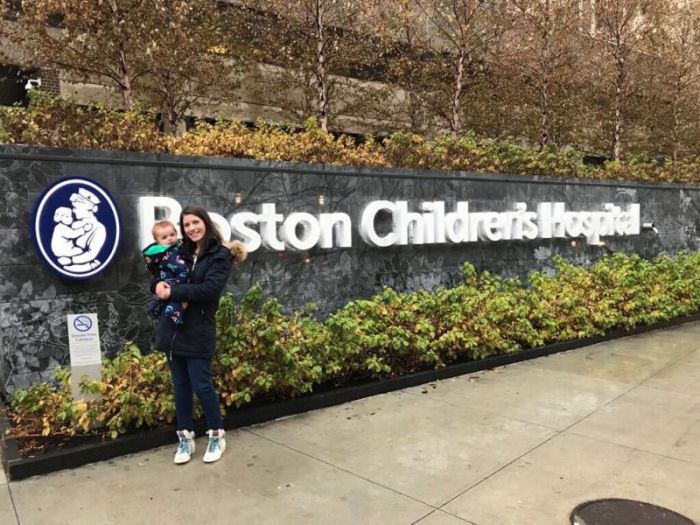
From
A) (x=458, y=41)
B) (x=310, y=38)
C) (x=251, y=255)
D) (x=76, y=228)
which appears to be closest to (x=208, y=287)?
(x=76, y=228)

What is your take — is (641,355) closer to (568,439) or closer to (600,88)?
(568,439)

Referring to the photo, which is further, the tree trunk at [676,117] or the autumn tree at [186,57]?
the tree trunk at [676,117]

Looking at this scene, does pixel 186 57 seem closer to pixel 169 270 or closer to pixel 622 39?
pixel 169 270

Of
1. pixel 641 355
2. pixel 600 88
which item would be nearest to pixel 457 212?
pixel 641 355

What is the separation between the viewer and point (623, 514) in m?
3.31

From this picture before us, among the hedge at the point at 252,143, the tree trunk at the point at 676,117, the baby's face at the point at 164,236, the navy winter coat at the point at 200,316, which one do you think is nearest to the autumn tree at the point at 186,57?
the hedge at the point at 252,143

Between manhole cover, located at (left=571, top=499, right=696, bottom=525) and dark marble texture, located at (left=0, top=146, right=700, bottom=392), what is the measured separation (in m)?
3.67

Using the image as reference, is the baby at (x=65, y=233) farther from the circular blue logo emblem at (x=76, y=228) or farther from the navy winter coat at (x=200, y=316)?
the navy winter coat at (x=200, y=316)

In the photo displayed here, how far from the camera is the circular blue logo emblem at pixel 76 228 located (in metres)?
4.65

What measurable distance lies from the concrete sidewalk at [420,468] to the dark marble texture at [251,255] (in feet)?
4.63

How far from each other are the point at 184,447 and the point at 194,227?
1.47 m

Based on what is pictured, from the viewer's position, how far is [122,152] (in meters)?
5.20

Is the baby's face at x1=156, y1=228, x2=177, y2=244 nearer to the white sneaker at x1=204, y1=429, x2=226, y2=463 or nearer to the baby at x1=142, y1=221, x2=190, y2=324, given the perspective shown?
the baby at x1=142, y1=221, x2=190, y2=324

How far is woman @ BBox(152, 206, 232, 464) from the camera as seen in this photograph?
3.79 metres
